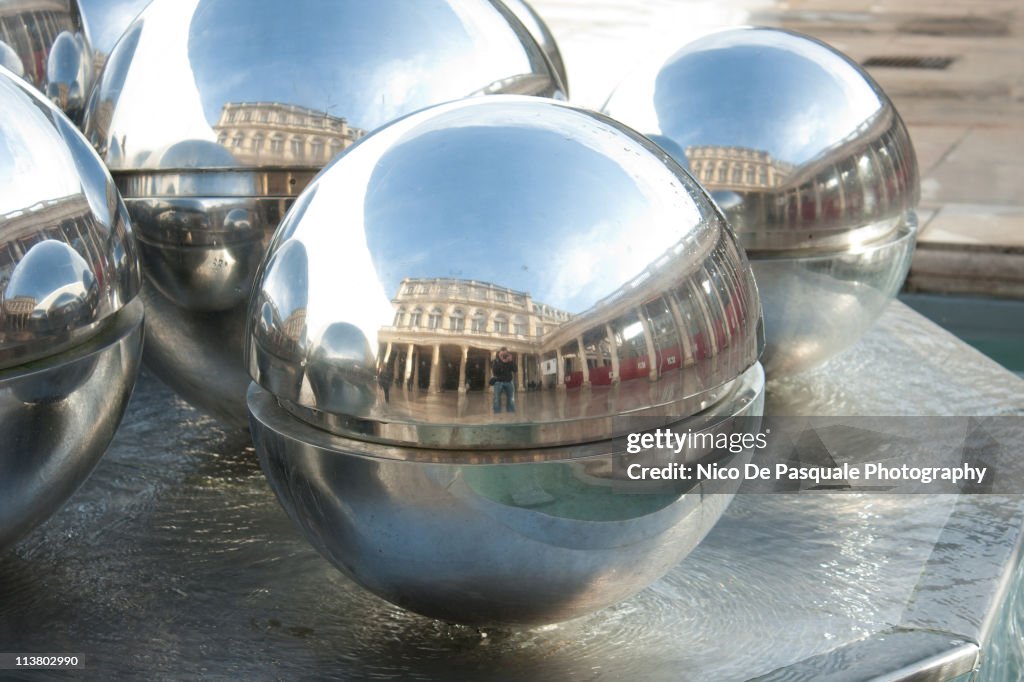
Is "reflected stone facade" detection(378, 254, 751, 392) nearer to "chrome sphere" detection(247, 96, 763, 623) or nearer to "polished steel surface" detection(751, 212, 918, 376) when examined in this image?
"chrome sphere" detection(247, 96, 763, 623)

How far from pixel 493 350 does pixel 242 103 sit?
1.24 metres

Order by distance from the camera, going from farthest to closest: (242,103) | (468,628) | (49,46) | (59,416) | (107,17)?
(107,17)
(49,46)
(242,103)
(468,628)
(59,416)

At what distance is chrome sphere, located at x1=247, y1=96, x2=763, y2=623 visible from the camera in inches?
91.3

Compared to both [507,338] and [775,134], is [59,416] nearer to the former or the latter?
[507,338]

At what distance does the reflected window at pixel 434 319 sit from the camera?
231 cm

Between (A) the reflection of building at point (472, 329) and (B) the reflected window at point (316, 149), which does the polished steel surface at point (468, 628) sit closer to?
(A) the reflection of building at point (472, 329)

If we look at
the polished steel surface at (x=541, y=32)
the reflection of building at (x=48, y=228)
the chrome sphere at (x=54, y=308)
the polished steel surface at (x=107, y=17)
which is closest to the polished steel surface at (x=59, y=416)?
the chrome sphere at (x=54, y=308)

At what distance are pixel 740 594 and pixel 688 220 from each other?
90 centimetres

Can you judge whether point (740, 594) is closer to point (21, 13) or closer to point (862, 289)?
point (862, 289)

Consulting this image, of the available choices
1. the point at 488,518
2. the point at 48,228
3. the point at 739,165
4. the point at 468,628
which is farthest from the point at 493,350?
the point at 739,165

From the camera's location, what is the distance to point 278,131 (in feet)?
10.6

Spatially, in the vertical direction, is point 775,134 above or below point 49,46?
below

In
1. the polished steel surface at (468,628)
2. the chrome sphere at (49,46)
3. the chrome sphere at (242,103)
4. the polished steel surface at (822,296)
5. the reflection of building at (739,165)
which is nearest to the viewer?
the polished steel surface at (468,628)

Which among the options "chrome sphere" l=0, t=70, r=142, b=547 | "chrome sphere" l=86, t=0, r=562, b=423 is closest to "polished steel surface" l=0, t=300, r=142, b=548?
"chrome sphere" l=0, t=70, r=142, b=547
